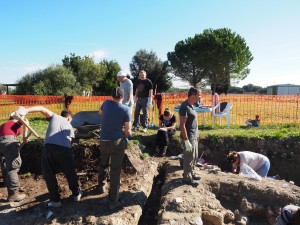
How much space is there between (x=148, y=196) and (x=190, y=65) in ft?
133

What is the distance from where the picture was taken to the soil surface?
16.2 feet

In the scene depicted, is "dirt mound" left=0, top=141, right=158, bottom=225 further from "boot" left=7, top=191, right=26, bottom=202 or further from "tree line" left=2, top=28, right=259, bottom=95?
"tree line" left=2, top=28, right=259, bottom=95

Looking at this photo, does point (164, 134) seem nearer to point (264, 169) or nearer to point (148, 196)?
point (148, 196)

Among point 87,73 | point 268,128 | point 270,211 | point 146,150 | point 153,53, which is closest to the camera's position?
point 270,211

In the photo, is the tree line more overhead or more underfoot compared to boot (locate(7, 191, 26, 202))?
more overhead

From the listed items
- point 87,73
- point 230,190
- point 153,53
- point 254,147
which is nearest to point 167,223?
point 230,190

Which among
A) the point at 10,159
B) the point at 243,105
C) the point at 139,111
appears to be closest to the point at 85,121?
the point at 10,159

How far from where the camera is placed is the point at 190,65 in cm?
4553

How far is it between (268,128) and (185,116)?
6.58 meters

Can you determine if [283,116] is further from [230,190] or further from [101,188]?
[101,188]

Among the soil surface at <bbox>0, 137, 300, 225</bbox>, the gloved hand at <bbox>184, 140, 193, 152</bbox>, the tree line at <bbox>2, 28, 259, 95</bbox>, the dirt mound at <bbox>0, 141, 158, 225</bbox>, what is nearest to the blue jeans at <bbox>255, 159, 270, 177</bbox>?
the soil surface at <bbox>0, 137, 300, 225</bbox>

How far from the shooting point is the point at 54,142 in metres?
4.89

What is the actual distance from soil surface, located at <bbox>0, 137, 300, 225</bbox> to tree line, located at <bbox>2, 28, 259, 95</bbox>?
2894cm

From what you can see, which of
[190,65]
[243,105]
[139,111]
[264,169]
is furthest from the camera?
[190,65]
